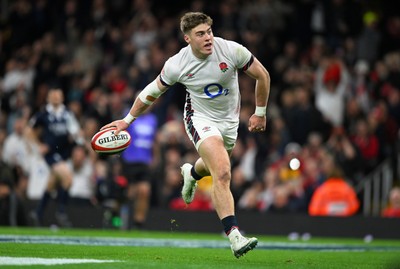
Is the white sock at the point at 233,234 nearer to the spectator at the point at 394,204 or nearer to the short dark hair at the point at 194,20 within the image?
the short dark hair at the point at 194,20

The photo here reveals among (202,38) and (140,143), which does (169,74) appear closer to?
(202,38)

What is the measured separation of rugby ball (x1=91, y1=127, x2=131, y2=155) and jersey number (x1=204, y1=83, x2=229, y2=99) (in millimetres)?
1025

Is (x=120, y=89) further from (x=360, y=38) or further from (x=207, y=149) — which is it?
(x=207, y=149)

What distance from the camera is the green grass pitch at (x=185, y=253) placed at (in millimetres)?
8711

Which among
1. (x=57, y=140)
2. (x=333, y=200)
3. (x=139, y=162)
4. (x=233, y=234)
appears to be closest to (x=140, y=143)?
(x=139, y=162)

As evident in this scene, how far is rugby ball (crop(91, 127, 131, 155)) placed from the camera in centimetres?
997

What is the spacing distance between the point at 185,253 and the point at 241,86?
8.82 m

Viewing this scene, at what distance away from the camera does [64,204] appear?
53.6ft

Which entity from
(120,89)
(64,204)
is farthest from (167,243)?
(120,89)

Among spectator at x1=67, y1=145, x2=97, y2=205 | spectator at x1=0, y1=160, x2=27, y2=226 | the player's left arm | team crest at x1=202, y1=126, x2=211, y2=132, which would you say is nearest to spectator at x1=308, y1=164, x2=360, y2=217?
spectator at x1=67, y1=145, x2=97, y2=205

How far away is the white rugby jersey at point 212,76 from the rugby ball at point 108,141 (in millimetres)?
766

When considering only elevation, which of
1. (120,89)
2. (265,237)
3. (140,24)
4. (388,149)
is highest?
(140,24)

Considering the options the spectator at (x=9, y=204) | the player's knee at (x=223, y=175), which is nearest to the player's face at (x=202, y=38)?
the player's knee at (x=223, y=175)

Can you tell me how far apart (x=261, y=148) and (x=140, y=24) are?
13.8ft
